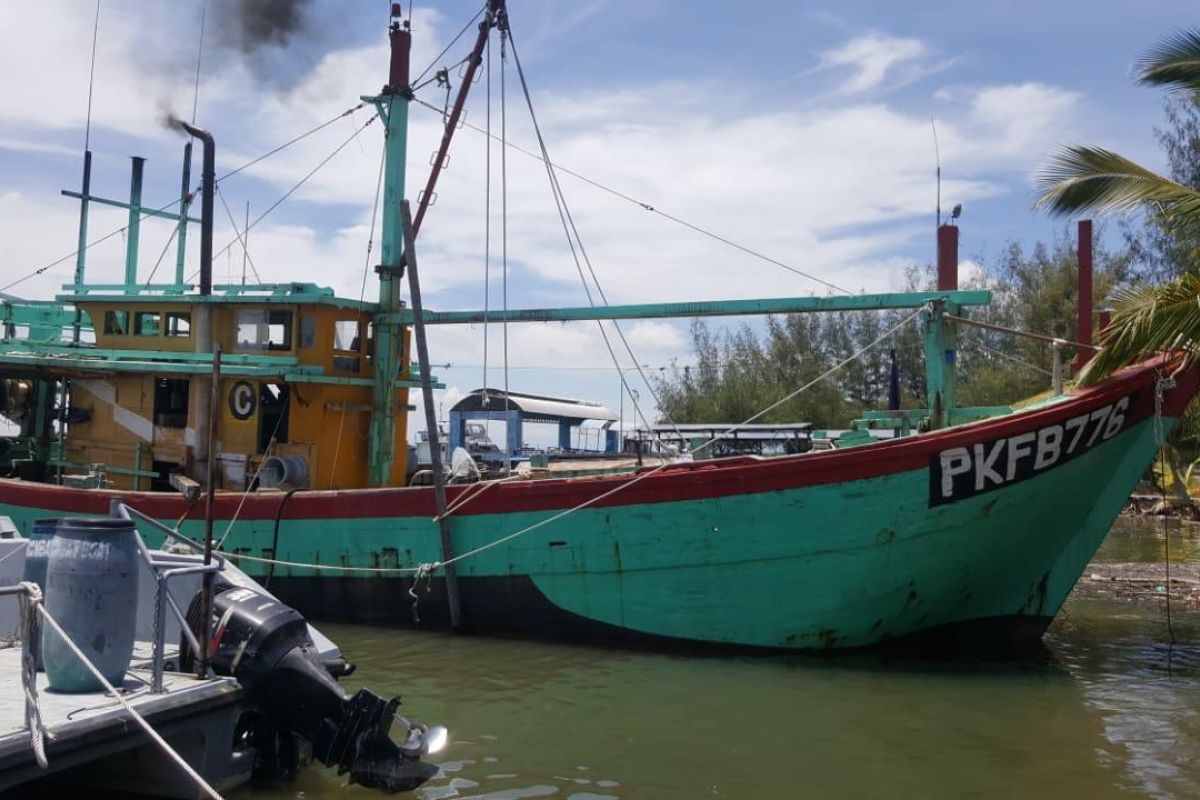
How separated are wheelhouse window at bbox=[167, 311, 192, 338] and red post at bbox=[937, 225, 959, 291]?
9169 millimetres

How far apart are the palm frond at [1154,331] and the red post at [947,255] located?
4.86 feet

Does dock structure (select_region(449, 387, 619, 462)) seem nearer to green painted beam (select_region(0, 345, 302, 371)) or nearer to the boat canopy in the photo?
the boat canopy

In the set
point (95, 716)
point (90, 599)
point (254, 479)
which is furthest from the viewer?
point (254, 479)

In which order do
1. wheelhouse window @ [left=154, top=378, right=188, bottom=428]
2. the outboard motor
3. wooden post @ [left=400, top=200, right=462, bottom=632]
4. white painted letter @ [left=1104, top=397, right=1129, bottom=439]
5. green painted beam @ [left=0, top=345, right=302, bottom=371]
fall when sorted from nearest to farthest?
the outboard motor → white painted letter @ [left=1104, top=397, right=1129, bottom=439] → wooden post @ [left=400, top=200, right=462, bottom=632] → green painted beam @ [left=0, top=345, right=302, bottom=371] → wheelhouse window @ [left=154, top=378, right=188, bottom=428]

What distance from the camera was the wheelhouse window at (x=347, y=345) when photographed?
1321 centimetres

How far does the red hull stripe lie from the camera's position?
897 cm

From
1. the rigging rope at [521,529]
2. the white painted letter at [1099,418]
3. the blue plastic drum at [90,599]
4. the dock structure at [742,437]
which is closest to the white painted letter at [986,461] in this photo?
the white painted letter at [1099,418]

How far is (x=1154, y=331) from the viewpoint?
10.1m

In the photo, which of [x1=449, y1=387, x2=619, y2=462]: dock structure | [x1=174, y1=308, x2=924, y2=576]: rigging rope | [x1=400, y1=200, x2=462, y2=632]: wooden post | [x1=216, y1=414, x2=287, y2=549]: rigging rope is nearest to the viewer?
[x1=174, y1=308, x2=924, y2=576]: rigging rope

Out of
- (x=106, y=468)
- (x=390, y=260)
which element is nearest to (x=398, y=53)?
(x=390, y=260)

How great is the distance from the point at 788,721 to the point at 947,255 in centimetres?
491

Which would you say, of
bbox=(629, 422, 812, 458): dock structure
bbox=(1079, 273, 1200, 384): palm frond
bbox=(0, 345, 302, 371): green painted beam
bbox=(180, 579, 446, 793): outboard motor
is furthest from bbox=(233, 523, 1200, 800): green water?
bbox=(629, 422, 812, 458): dock structure

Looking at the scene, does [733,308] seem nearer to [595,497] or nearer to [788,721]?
[595,497]

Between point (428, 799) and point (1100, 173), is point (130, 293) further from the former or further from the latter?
point (1100, 173)
